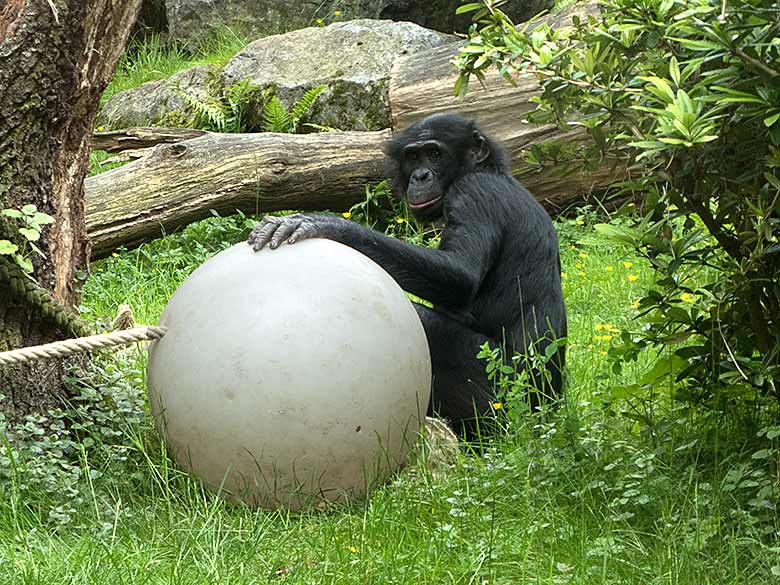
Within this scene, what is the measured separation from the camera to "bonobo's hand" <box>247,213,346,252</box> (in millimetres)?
3775

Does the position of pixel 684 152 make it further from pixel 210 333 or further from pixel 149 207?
pixel 149 207

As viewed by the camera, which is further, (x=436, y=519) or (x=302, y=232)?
(x=302, y=232)

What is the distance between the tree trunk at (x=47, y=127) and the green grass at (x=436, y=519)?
32 cm

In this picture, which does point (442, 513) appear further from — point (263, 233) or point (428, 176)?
point (428, 176)

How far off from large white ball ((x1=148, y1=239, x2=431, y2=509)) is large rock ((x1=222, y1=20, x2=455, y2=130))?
5089 mm

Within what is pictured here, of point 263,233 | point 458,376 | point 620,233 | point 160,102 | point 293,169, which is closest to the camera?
point 620,233

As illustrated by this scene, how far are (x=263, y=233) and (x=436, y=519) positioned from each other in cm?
116

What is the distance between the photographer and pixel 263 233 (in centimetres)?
379

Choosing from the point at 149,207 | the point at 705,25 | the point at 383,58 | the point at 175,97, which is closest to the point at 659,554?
the point at 705,25

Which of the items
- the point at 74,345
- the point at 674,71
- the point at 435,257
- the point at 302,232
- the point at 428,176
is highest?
the point at 674,71

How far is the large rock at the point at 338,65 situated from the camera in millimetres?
8898

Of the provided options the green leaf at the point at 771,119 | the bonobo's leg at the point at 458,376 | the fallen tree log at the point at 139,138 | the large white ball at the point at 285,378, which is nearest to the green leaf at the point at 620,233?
the green leaf at the point at 771,119

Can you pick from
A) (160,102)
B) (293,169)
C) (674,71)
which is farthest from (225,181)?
(674,71)

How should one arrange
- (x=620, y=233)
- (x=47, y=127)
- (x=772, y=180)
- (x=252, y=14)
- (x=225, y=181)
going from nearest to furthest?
(x=772, y=180) < (x=620, y=233) < (x=47, y=127) < (x=225, y=181) < (x=252, y=14)
